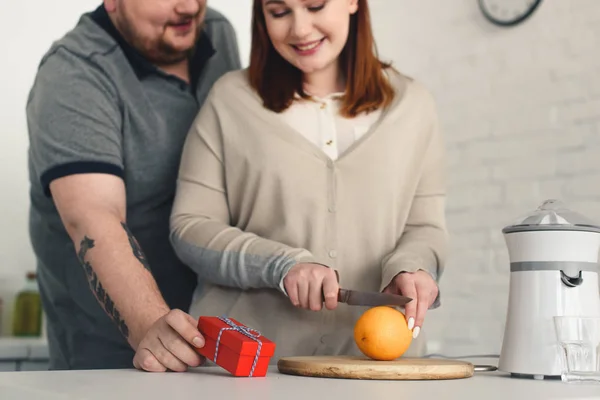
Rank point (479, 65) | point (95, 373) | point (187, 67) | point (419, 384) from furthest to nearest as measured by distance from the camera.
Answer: point (479, 65) < point (187, 67) < point (95, 373) < point (419, 384)

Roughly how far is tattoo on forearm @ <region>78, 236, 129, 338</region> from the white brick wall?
193cm

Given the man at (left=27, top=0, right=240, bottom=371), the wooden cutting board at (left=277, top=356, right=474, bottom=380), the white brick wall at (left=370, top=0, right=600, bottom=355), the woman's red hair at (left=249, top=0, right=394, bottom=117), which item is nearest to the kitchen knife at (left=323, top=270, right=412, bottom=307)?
the wooden cutting board at (left=277, top=356, right=474, bottom=380)

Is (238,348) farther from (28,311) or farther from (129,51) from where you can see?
(28,311)

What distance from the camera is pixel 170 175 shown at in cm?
165

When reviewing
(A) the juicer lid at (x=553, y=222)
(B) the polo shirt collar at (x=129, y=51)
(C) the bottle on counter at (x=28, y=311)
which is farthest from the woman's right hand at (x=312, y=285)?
(C) the bottle on counter at (x=28, y=311)

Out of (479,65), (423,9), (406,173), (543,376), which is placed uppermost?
(423,9)

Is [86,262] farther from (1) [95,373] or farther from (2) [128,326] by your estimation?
(1) [95,373]

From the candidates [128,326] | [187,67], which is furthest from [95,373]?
[187,67]

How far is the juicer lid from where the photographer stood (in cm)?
105

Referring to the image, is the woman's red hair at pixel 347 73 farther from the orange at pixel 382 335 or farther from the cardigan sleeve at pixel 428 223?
the orange at pixel 382 335

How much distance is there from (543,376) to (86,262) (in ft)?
2.48

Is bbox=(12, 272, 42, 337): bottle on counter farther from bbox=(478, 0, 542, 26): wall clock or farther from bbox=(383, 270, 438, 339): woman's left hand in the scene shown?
bbox=(383, 270, 438, 339): woman's left hand

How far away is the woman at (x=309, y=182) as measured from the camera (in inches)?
53.8

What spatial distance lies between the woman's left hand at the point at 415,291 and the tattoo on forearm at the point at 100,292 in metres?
0.42
